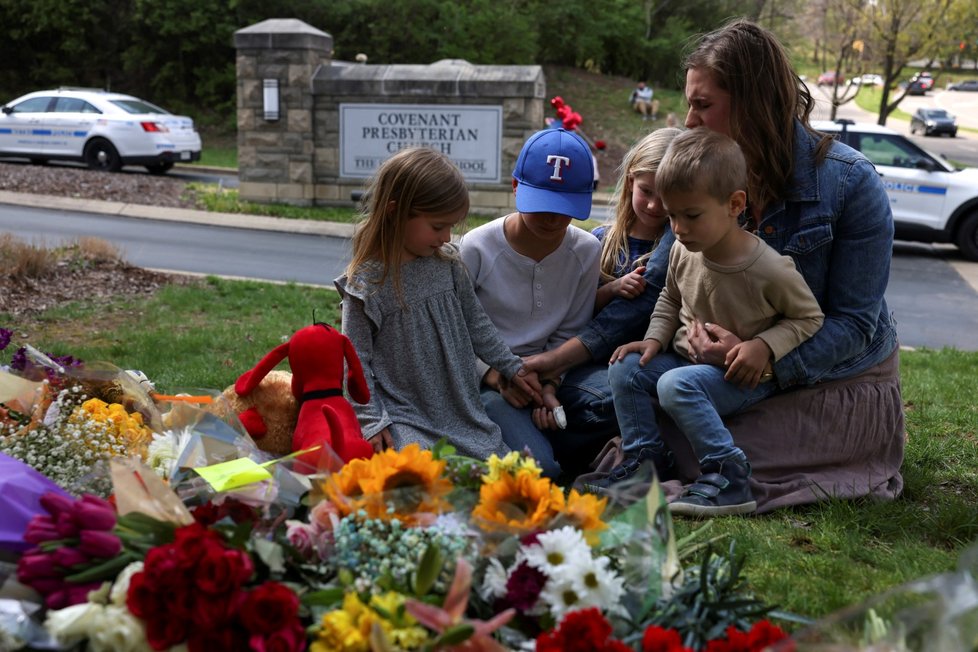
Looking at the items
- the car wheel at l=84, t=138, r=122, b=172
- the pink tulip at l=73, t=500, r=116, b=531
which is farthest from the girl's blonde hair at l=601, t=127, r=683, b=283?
the car wheel at l=84, t=138, r=122, b=172

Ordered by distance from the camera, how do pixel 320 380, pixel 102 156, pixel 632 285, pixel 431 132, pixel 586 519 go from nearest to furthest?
pixel 586 519 < pixel 320 380 < pixel 632 285 < pixel 431 132 < pixel 102 156

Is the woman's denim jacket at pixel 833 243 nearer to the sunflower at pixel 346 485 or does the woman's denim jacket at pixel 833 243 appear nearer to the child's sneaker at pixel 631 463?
the child's sneaker at pixel 631 463

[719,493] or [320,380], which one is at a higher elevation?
[320,380]

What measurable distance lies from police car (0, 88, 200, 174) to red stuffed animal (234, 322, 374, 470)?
18.0 m

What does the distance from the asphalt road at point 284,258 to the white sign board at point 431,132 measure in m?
2.21

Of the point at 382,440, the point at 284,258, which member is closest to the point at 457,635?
the point at 382,440

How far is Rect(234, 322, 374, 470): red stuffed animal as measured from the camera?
3367 millimetres

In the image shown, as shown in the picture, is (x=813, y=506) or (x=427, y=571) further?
(x=813, y=506)

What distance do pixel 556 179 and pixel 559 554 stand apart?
1987 mm

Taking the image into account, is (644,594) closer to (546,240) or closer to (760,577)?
(760,577)

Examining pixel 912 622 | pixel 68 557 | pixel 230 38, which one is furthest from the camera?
pixel 230 38

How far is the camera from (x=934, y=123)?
3762 centimetres

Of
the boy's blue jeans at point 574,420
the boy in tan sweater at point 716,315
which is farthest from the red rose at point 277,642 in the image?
the boy's blue jeans at point 574,420

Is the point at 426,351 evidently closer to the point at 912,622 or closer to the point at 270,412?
the point at 270,412
